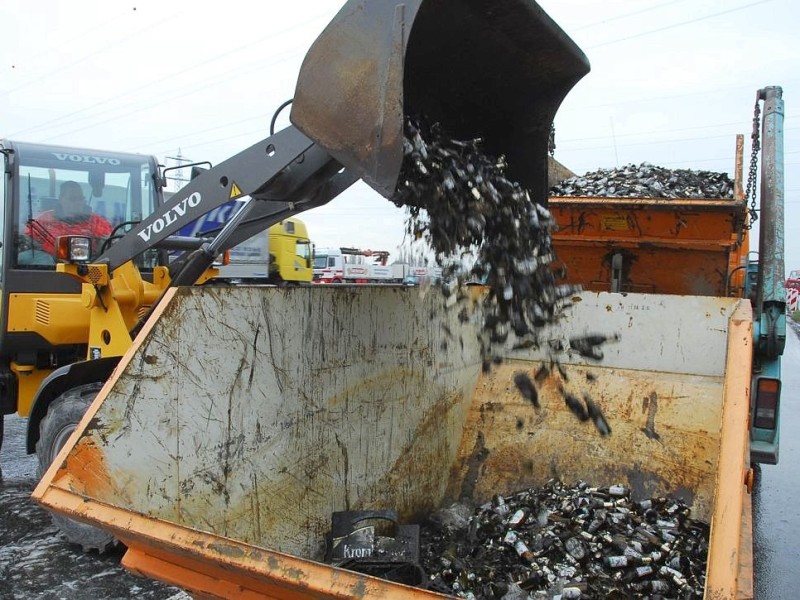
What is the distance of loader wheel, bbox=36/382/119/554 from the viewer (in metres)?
3.59

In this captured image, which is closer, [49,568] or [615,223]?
[49,568]

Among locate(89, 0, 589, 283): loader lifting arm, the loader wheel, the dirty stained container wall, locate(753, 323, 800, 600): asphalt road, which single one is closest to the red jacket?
locate(89, 0, 589, 283): loader lifting arm

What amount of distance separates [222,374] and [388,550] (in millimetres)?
1075

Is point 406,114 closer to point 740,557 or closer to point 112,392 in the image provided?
point 112,392

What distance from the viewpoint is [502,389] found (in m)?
3.98

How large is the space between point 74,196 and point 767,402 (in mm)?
4448

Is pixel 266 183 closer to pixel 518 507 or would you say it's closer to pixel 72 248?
pixel 72 248

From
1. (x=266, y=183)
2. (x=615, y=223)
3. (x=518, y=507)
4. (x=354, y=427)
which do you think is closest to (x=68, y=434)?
(x=354, y=427)

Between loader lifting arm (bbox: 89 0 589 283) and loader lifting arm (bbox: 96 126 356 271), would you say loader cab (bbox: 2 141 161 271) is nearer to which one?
loader lifting arm (bbox: 89 0 589 283)

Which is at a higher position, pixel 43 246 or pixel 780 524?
pixel 43 246

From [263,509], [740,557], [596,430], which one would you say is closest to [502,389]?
[596,430]

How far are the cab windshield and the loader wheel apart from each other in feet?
3.58

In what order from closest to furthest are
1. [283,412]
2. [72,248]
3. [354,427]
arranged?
[283,412]
[354,427]
[72,248]

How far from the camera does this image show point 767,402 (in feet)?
11.4
